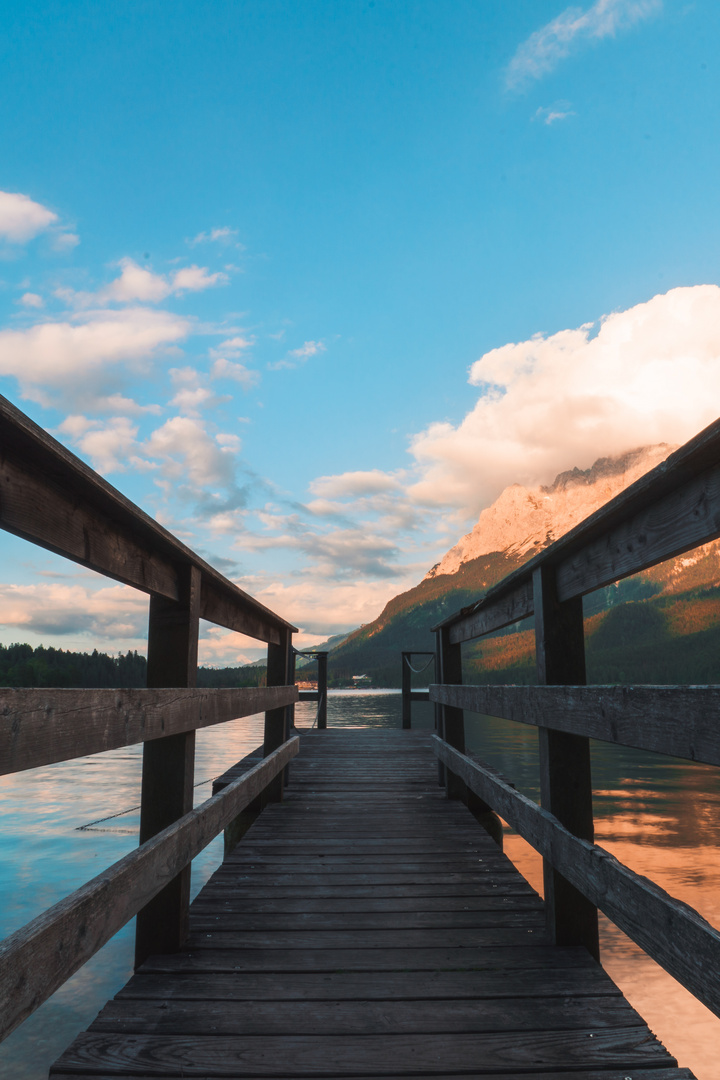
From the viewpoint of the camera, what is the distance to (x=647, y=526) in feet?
7.03

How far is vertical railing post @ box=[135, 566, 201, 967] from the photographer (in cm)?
289

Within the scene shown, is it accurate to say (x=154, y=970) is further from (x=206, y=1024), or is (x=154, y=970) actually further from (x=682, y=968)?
(x=682, y=968)

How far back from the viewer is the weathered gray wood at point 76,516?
1.66 meters

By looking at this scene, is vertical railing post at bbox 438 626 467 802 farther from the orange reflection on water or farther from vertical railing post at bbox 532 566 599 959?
vertical railing post at bbox 532 566 599 959

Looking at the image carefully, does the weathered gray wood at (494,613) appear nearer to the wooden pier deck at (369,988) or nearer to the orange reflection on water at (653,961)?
the wooden pier deck at (369,988)

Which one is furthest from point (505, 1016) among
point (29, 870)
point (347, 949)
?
point (29, 870)

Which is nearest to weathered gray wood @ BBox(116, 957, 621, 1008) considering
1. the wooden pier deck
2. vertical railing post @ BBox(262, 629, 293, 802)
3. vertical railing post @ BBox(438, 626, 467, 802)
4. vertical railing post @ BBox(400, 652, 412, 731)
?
the wooden pier deck

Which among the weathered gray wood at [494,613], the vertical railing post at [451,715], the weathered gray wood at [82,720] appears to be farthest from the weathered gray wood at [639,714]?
the vertical railing post at [451,715]

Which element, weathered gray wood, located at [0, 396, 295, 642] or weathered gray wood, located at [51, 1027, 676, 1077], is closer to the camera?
weathered gray wood, located at [0, 396, 295, 642]

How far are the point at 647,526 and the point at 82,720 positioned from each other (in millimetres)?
1755

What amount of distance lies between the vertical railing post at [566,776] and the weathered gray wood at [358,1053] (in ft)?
2.24

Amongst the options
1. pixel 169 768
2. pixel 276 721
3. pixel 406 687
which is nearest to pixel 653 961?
pixel 276 721

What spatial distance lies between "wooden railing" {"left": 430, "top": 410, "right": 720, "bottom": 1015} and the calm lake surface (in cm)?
191

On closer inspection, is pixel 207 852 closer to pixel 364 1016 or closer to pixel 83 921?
pixel 364 1016
